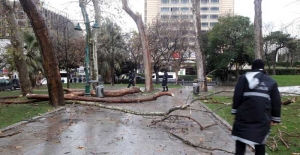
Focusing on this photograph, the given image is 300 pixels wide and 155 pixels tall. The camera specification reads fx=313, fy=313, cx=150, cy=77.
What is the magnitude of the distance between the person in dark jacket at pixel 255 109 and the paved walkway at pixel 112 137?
1.94m

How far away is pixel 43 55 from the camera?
1222cm

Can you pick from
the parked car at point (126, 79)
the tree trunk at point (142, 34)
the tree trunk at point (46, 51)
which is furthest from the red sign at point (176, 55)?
the tree trunk at point (46, 51)

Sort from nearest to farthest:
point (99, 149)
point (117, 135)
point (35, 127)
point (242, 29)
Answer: point (99, 149)
point (117, 135)
point (35, 127)
point (242, 29)

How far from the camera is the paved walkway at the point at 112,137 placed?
6.07 meters

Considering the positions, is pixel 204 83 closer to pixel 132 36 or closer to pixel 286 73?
pixel 132 36

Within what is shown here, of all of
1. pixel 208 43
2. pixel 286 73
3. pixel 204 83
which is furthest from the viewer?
pixel 286 73

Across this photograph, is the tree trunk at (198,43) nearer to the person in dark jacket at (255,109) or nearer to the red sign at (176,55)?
the red sign at (176,55)

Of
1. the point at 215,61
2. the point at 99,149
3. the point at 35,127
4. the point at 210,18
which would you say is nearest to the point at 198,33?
the point at 215,61

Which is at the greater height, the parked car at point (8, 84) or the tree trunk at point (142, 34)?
the tree trunk at point (142, 34)

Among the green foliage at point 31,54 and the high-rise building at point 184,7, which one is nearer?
the green foliage at point 31,54

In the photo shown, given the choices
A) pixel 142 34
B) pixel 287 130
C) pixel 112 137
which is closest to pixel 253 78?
pixel 112 137

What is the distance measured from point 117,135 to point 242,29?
28038 mm

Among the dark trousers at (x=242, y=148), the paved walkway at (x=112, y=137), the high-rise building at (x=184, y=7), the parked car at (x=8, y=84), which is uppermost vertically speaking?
the high-rise building at (x=184, y=7)

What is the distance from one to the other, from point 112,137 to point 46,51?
20.6 feet
